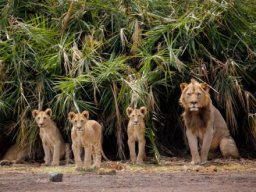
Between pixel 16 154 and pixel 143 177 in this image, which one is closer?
pixel 143 177

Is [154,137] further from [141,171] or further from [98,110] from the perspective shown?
[141,171]

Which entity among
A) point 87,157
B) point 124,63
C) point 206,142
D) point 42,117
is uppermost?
point 124,63

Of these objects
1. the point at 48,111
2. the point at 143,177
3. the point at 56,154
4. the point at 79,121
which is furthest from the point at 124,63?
the point at 143,177

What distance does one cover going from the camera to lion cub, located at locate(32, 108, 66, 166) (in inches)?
560

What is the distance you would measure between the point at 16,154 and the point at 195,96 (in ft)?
12.4

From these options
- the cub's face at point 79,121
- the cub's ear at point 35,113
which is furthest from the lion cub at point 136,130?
the cub's ear at point 35,113

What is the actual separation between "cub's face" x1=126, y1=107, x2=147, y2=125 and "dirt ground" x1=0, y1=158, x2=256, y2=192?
29.3 inches

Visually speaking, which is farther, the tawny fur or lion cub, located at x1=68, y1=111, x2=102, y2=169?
the tawny fur

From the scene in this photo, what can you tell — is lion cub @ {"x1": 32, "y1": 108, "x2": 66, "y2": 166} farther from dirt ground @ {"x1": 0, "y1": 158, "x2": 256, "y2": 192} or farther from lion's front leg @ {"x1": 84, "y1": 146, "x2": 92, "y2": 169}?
lion's front leg @ {"x1": 84, "y1": 146, "x2": 92, "y2": 169}

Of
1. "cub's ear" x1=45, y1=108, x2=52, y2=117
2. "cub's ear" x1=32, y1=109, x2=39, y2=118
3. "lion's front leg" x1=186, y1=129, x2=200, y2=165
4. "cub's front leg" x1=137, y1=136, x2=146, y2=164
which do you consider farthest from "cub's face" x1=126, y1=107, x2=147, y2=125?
"cub's ear" x1=32, y1=109, x2=39, y2=118

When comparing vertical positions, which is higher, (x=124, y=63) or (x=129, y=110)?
(x=124, y=63)

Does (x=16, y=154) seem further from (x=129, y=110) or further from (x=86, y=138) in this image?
(x=86, y=138)

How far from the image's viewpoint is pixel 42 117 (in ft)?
46.5

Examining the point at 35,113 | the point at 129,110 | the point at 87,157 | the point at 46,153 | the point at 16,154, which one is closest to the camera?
the point at 87,157
